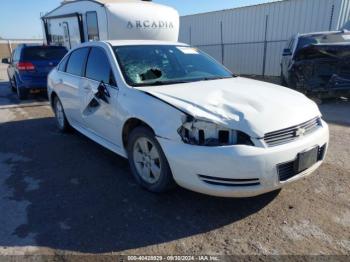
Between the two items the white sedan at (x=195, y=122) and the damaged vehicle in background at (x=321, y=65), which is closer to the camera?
the white sedan at (x=195, y=122)

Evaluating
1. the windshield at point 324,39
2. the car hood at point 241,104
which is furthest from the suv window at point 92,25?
the car hood at point 241,104

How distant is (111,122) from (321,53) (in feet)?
20.3

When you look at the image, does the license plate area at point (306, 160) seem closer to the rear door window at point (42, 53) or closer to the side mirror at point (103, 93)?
the side mirror at point (103, 93)

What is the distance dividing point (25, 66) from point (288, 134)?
868 centimetres

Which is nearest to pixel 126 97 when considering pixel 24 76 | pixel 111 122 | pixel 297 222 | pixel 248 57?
pixel 111 122

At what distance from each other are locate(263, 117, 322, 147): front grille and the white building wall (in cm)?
1062

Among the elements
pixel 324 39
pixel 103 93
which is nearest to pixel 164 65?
pixel 103 93

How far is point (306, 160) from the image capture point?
3016mm

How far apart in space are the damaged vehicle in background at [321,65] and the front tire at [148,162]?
595cm

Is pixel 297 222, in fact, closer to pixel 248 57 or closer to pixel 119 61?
pixel 119 61

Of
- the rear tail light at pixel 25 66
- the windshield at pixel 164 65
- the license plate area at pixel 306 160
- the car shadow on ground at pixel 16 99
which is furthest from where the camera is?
the car shadow on ground at pixel 16 99

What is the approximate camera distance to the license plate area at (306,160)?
2936mm

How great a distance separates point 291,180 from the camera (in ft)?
9.70

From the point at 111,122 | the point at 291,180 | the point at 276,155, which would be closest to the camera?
the point at 276,155
